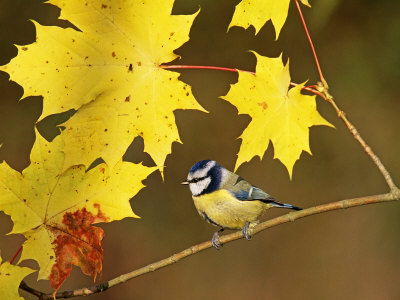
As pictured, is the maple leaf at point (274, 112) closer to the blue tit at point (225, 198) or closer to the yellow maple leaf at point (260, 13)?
the yellow maple leaf at point (260, 13)

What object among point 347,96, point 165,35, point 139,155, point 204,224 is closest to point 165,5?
point 165,35

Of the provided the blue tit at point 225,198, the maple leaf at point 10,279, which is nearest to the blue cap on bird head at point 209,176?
the blue tit at point 225,198

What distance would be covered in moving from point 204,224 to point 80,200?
2.77 meters

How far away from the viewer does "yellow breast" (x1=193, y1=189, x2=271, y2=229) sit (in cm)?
165

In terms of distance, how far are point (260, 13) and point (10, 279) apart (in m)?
0.78

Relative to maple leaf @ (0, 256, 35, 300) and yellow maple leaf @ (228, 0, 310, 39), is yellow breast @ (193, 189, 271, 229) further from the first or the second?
maple leaf @ (0, 256, 35, 300)

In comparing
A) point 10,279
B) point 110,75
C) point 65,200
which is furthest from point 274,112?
point 10,279

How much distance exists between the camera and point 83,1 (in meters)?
1.27

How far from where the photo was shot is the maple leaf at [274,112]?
1.17 m

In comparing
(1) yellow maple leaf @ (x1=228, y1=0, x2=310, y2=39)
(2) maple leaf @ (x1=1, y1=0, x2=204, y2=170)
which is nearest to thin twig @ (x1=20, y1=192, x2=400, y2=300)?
(2) maple leaf @ (x1=1, y1=0, x2=204, y2=170)

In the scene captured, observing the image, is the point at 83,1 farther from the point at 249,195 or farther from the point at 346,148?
the point at 346,148

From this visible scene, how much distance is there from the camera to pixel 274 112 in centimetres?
121

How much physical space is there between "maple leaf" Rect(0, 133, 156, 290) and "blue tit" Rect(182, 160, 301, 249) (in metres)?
0.46

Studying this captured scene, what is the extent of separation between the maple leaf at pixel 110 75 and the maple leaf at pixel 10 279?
235 millimetres
